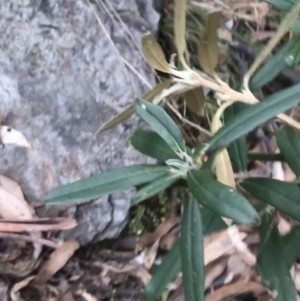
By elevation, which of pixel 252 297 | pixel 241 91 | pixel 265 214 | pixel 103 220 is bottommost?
pixel 252 297

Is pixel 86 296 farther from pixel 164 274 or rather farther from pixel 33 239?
pixel 164 274

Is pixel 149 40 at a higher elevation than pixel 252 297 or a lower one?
higher

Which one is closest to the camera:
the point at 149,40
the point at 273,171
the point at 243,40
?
the point at 149,40

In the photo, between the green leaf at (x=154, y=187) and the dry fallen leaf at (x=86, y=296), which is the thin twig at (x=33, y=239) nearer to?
the dry fallen leaf at (x=86, y=296)

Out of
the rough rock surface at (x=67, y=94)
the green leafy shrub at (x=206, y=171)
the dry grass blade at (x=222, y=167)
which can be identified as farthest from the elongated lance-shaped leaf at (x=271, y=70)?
the rough rock surface at (x=67, y=94)

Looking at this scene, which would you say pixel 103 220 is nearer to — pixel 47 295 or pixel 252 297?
pixel 47 295

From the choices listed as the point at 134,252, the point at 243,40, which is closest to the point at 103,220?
the point at 134,252
